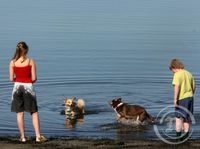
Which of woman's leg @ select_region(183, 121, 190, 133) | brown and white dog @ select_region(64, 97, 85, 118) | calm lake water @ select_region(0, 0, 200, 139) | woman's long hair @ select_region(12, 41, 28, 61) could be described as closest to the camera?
woman's long hair @ select_region(12, 41, 28, 61)

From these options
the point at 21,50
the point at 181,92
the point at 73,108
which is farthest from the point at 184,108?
the point at 73,108

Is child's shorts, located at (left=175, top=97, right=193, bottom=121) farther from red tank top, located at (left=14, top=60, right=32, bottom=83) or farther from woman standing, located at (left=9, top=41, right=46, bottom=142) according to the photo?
red tank top, located at (left=14, top=60, right=32, bottom=83)

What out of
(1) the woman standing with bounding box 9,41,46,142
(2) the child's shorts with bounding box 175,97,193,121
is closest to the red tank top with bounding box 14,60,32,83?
(1) the woman standing with bounding box 9,41,46,142

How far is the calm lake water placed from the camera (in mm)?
19031

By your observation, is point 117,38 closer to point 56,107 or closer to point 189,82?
point 56,107

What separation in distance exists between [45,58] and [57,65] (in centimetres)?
166

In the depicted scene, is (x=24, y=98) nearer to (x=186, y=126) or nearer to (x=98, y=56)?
(x=186, y=126)

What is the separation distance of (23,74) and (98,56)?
15618mm

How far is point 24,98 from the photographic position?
46.1ft

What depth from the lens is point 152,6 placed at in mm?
53438

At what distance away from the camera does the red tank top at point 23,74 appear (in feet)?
45.5

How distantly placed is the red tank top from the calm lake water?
2.89 m

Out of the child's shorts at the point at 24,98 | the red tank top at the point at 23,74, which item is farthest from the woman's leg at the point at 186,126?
the red tank top at the point at 23,74

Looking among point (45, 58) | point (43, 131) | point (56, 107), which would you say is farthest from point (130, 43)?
point (43, 131)
